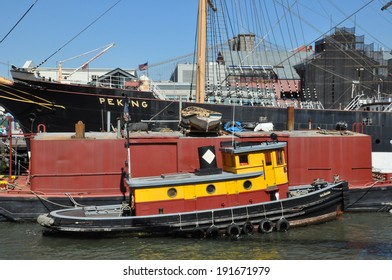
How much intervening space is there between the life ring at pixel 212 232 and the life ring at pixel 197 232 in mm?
213

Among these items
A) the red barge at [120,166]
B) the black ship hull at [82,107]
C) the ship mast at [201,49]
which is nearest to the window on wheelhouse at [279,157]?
the red barge at [120,166]

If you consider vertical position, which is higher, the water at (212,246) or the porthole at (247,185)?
the porthole at (247,185)

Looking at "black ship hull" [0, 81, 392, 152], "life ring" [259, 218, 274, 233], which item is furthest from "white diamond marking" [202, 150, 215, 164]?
"black ship hull" [0, 81, 392, 152]

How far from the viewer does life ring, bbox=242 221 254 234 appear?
14.9 metres

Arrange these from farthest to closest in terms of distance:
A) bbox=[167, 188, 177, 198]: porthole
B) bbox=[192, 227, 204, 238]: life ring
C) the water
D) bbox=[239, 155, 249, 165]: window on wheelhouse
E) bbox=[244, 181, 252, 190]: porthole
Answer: bbox=[239, 155, 249, 165]: window on wheelhouse, bbox=[244, 181, 252, 190]: porthole, bbox=[167, 188, 177, 198]: porthole, bbox=[192, 227, 204, 238]: life ring, the water

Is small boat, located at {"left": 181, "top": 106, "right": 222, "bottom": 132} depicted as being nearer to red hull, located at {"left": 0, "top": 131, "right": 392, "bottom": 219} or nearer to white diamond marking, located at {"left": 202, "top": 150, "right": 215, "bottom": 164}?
red hull, located at {"left": 0, "top": 131, "right": 392, "bottom": 219}

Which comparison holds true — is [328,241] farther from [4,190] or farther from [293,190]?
[4,190]

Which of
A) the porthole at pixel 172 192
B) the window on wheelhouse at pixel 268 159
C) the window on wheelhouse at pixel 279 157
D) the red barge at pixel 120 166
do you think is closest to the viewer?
the porthole at pixel 172 192

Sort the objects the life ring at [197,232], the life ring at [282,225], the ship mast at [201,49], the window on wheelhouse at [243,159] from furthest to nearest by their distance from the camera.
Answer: the ship mast at [201,49]
the window on wheelhouse at [243,159]
the life ring at [282,225]
the life ring at [197,232]

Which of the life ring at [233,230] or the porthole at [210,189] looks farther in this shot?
the porthole at [210,189]

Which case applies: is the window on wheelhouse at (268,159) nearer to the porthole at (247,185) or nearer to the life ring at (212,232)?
the porthole at (247,185)

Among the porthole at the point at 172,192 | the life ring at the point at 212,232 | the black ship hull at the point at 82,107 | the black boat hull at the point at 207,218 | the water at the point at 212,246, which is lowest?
the water at the point at 212,246

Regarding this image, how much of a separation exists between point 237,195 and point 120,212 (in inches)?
168

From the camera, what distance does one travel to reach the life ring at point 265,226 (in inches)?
595
